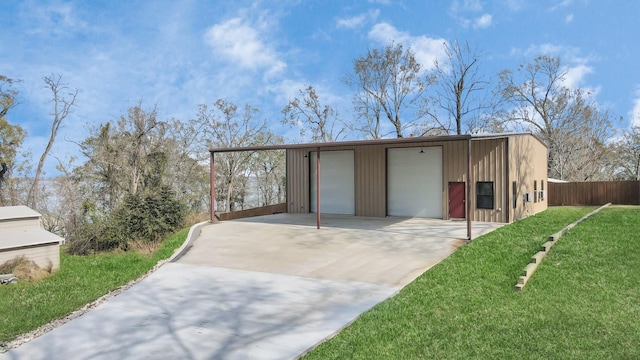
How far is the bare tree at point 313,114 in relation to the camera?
30.4 metres

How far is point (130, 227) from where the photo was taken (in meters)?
12.5

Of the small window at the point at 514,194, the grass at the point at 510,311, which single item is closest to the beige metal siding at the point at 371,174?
the small window at the point at 514,194

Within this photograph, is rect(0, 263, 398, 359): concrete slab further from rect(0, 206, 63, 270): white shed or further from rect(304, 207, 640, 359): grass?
rect(0, 206, 63, 270): white shed

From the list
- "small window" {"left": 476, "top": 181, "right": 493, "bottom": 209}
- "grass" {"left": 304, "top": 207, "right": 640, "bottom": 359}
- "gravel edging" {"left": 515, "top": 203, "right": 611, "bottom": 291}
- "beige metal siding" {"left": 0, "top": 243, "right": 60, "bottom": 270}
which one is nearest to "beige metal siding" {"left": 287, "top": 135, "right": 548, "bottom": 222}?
"small window" {"left": 476, "top": 181, "right": 493, "bottom": 209}

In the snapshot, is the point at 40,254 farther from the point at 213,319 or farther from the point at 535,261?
the point at 535,261

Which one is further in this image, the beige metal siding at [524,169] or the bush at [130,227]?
the beige metal siding at [524,169]

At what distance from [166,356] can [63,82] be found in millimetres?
21857

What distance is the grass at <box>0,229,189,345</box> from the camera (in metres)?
6.10

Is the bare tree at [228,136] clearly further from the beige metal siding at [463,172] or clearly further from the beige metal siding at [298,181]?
the beige metal siding at [463,172]

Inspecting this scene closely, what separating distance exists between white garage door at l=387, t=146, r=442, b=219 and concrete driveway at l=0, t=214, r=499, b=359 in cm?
329

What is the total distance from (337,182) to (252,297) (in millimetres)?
10527

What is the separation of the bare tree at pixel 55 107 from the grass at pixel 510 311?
2140cm

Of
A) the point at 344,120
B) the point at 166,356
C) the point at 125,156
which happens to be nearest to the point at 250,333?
the point at 166,356

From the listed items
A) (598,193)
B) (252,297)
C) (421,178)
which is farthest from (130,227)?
(598,193)
